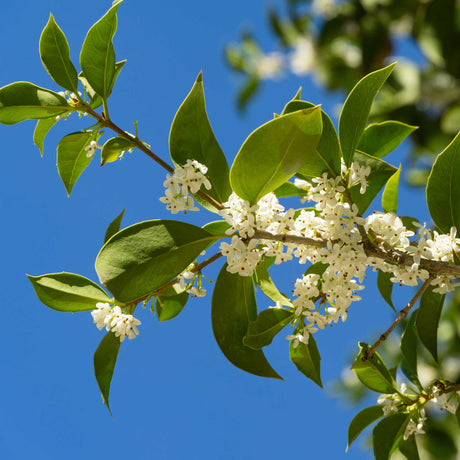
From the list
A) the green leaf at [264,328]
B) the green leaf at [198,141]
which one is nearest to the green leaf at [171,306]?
the green leaf at [264,328]

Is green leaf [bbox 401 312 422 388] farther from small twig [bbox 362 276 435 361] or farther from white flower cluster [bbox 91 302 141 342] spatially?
white flower cluster [bbox 91 302 141 342]

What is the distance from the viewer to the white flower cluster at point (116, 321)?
1537mm

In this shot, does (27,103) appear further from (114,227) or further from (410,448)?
(410,448)

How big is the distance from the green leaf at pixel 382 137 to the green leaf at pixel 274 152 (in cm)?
46

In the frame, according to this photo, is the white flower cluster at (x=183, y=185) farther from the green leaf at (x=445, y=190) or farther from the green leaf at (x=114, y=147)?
the green leaf at (x=445, y=190)

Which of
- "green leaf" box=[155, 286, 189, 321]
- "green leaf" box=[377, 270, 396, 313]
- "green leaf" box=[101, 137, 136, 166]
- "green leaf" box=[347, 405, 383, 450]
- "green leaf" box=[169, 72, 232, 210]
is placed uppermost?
"green leaf" box=[101, 137, 136, 166]

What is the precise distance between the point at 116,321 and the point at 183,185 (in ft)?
1.60

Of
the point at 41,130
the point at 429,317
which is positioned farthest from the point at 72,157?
the point at 429,317

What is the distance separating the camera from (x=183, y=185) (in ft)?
4.47

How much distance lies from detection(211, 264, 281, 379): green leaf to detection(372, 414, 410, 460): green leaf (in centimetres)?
56

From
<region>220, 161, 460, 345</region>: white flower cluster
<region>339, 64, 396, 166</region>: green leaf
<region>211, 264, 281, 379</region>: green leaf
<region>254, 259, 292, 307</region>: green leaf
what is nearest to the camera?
<region>220, 161, 460, 345</region>: white flower cluster

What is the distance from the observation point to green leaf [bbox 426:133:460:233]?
154 cm

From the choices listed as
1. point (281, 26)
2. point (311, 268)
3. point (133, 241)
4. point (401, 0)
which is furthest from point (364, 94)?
point (281, 26)

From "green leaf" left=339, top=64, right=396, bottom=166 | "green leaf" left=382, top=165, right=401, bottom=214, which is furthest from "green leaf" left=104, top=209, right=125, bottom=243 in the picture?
"green leaf" left=382, top=165, right=401, bottom=214
